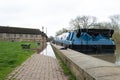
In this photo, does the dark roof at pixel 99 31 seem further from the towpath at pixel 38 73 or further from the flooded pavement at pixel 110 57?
the towpath at pixel 38 73

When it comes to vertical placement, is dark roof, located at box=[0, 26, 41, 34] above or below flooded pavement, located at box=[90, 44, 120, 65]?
above

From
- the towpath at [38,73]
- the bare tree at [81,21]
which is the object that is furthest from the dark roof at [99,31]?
the bare tree at [81,21]

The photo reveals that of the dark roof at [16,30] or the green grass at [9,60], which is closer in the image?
the green grass at [9,60]

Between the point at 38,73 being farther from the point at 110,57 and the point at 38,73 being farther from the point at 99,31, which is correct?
the point at 99,31

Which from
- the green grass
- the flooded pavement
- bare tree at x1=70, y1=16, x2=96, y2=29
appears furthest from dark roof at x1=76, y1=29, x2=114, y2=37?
bare tree at x1=70, y1=16, x2=96, y2=29

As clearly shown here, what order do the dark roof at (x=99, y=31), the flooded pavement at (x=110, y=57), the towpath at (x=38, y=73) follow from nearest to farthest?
the towpath at (x=38, y=73) < the flooded pavement at (x=110, y=57) < the dark roof at (x=99, y=31)

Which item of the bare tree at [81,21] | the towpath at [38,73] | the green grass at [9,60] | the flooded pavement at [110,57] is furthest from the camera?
the bare tree at [81,21]

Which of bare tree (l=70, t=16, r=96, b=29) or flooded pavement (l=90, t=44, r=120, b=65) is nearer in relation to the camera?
flooded pavement (l=90, t=44, r=120, b=65)

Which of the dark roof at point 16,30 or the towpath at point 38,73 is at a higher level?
the dark roof at point 16,30

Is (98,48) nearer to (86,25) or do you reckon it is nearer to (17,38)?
(86,25)

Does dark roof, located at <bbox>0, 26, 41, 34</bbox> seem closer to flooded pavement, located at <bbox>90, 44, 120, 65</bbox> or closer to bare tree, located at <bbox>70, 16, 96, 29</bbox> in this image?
bare tree, located at <bbox>70, 16, 96, 29</bbox>

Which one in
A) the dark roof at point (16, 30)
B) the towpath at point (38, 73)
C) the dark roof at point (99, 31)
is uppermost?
the dark roof at point (16, 30)

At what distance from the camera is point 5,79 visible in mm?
7422

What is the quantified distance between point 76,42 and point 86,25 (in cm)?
6796
